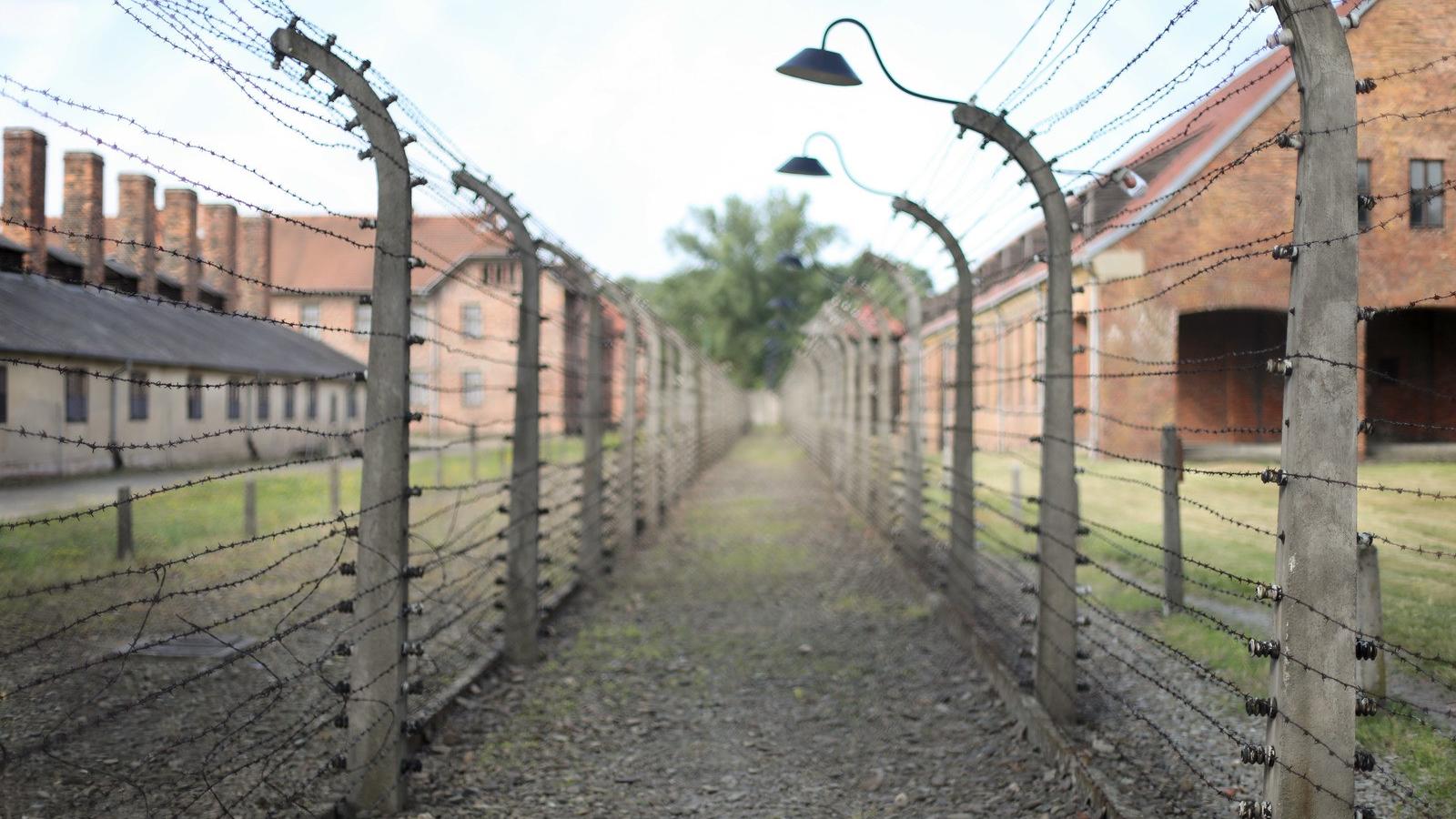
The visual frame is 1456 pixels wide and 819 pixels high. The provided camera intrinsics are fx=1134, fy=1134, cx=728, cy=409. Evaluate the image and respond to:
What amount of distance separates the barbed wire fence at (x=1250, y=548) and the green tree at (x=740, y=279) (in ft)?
149

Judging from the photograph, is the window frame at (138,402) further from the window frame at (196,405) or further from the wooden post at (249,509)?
the wooden post at (249,509)

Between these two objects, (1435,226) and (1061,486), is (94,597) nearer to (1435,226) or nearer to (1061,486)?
(1061,486)

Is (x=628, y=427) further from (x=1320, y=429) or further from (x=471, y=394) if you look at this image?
(x=471, y=394)

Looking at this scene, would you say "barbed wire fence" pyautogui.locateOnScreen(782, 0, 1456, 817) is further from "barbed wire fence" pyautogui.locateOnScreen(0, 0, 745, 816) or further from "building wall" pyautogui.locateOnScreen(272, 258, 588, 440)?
"building wall" pyautogui.locateOnScreen(272, 258, 588, 440)

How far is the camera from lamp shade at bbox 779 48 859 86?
204 inches

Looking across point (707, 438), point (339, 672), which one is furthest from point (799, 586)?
point (707, 438)

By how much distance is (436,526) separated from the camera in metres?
13.2

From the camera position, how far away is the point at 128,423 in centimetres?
2044

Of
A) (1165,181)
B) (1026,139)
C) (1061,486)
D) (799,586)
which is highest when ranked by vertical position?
(1165,181)

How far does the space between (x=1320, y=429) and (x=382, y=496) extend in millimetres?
3124

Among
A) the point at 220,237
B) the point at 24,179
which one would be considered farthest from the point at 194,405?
the point at 24,179

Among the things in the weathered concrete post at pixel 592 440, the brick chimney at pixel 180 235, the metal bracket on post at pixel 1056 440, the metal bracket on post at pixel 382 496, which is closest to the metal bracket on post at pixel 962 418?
the metal bracket on post at pixel 1056 440

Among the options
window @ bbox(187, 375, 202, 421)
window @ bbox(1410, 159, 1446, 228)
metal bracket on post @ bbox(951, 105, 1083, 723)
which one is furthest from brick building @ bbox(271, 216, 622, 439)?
window @ bbox(1410, 159, 1446, 228)

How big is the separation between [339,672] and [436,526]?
23.1 ft
